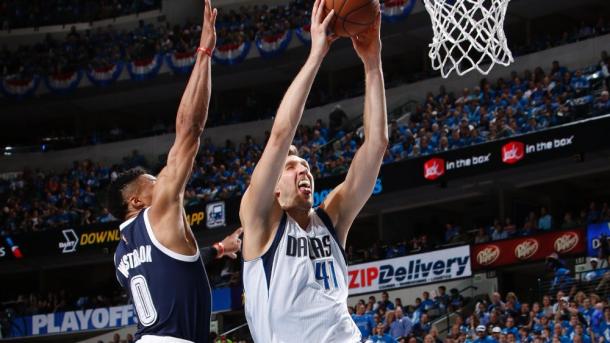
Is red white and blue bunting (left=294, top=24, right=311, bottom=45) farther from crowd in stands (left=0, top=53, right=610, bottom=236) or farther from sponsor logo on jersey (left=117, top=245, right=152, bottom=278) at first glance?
sponsor logo on jersey (left=117, top=245, right=152, bottom=278)

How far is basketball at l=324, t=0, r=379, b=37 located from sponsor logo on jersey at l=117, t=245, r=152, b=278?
1.46m

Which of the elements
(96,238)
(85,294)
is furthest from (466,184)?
(85,294)

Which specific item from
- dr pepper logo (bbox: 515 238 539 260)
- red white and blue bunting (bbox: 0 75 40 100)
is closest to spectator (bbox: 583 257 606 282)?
dr pepper logo (bbox: 515 238 539 260)

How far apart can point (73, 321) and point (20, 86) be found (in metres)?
10.4

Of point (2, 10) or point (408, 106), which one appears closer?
point (408, 106)

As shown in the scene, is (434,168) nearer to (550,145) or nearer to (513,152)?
(513,152)

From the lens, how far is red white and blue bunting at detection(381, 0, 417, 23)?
26.8 m

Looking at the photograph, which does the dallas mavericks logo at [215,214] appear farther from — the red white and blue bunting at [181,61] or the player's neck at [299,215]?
the player's neck at [299,215]

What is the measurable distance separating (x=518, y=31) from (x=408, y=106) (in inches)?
176

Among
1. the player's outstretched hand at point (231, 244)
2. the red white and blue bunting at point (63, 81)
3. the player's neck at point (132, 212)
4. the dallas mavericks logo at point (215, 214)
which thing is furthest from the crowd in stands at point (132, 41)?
the player's neck at point (132, 212)

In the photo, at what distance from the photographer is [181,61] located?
3155 cm

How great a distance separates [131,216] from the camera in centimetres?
498

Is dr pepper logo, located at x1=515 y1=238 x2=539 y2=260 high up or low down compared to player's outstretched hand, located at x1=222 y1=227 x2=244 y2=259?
down

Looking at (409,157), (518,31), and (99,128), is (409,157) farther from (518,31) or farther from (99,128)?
(99,128)
